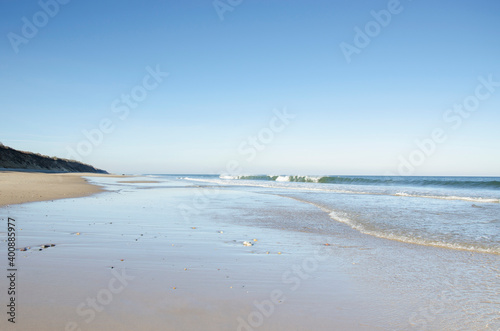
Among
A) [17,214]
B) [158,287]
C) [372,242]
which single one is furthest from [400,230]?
[17,214]

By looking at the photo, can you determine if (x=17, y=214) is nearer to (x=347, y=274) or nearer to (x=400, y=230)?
(x=347, y=274)

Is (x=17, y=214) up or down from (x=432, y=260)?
up

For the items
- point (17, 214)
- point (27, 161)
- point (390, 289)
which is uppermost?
point (27, 161)

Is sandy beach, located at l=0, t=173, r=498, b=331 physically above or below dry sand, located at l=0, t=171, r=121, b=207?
below

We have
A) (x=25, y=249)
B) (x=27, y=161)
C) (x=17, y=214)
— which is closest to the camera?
(x=25, y=249)

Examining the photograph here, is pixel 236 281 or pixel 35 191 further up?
pixel 35 191

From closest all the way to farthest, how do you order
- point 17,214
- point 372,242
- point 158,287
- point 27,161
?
point 158,287
point 372,242
point 17,214
point 27,161

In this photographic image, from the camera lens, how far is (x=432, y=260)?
5.46 m

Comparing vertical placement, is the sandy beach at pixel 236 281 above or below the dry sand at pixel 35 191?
below

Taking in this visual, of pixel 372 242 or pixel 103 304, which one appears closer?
pixel 103 304

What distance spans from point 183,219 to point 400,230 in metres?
5.75

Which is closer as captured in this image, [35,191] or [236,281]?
[236,281]

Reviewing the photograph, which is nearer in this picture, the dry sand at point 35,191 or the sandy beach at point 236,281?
the sandy beach at point 236,281

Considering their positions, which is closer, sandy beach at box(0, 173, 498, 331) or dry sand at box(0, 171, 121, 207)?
sandy beach at box(0, 173, 498, 331)
